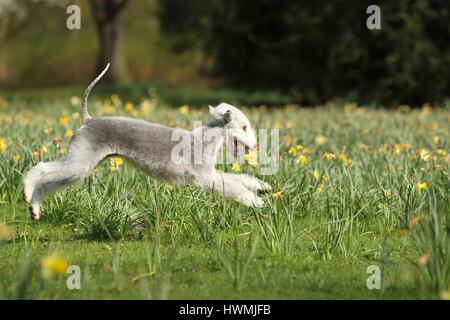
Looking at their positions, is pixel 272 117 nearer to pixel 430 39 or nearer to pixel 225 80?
pixel 430 39

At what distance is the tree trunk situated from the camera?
24.2 metres

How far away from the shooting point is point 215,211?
16.8 feet

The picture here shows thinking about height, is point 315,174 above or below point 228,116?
below

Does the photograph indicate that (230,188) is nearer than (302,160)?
Yes

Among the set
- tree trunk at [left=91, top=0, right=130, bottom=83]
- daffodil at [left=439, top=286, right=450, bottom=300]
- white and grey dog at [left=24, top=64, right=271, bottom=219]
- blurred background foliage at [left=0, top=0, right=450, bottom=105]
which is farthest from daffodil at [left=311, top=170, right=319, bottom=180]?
tree trunk at [left=91, top=0, right=130, bottom=83]

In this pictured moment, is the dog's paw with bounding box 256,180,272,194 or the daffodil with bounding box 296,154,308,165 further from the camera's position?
the daffodil with bounding box 296,154,308,165

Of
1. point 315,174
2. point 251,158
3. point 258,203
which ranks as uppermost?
point 251,158

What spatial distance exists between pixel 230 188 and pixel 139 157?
25.0 inches

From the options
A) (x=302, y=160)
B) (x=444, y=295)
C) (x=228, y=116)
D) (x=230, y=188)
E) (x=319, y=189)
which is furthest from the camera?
(x=302, y=160)

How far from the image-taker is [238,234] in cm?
494

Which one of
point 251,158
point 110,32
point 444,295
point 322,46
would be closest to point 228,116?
point 251,158

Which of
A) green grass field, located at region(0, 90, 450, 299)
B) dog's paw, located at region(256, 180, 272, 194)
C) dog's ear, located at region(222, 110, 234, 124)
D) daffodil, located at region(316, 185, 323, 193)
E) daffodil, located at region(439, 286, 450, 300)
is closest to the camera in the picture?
daffodil, located at region(439, 286, 450, 300)

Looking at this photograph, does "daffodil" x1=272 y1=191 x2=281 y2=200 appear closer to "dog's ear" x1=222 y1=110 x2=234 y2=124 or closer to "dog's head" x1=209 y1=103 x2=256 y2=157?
"dog's head" x1=209 y1=103 x2=256 y2=157

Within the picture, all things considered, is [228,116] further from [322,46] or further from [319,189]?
[322,46]
